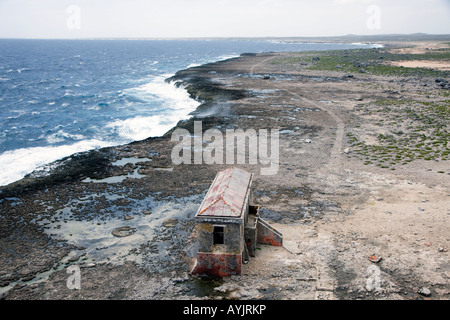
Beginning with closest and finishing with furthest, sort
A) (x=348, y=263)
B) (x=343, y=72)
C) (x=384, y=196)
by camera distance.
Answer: (x=348, y=263)
(x=384, y=196)
(x=343, y=72)

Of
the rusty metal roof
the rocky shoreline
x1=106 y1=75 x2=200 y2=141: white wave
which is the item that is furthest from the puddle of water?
x1=106 y1=75 x2=200 y2=141: white wave

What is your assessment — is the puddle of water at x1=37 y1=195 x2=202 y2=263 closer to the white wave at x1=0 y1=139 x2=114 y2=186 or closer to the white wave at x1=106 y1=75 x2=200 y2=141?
the white wave at x1=0 y1=139 x2=114 y2=186

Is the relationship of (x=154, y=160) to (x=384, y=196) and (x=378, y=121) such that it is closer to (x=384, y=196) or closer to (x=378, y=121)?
(x=384, y=196)

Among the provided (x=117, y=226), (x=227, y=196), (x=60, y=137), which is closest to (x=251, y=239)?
(x=227, y=196)

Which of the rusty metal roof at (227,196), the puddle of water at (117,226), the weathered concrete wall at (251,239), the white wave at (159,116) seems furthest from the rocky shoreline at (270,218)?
the white wave at (159,116)

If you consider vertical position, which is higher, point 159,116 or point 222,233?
point 159,116

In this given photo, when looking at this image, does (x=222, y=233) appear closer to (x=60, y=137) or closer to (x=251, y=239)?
(x=251, y=239)

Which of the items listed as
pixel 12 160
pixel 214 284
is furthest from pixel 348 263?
pixel 12 160
